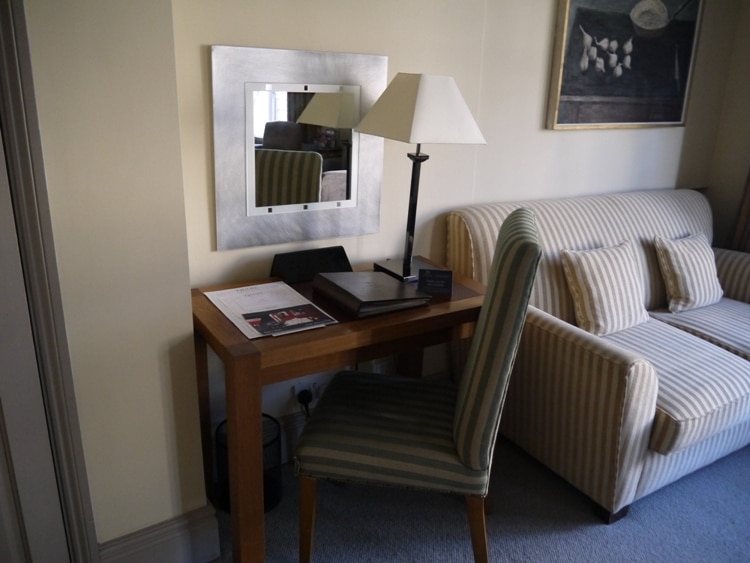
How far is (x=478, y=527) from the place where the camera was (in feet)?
5.47

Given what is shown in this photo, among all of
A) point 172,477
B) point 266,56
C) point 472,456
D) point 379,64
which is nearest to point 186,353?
point 172,477

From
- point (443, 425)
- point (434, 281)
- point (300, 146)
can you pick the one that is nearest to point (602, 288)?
point (434, 281)

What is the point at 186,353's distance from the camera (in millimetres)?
1618

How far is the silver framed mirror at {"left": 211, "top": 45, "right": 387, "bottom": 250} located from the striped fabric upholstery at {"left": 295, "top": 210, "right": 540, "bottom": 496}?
0.62 meters

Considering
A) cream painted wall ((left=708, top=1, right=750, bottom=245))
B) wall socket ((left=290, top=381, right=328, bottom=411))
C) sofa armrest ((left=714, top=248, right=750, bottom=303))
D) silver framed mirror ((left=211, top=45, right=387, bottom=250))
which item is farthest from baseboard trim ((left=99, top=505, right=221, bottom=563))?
cream painted wall ((left=708, top=1, right=750, bottom=245))

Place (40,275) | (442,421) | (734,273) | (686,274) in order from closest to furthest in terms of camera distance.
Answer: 1. (40,275)
2. (442,421)
3. (686,274)
4. (734,273)

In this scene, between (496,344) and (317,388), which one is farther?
(317,388)

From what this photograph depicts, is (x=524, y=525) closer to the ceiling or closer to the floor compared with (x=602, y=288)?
closer to the floor

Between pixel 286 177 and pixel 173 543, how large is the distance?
1148 mm

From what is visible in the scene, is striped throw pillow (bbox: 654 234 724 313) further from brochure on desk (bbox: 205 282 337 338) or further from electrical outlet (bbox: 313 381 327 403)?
brochure on desk (bbox: 205 282 337 338)

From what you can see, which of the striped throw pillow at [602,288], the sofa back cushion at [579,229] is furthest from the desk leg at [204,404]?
the striped throw pillow at [602,288]

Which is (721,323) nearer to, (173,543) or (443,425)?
(443,425)

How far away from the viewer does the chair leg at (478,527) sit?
1644mm

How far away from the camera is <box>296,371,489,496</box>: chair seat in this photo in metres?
1.58
